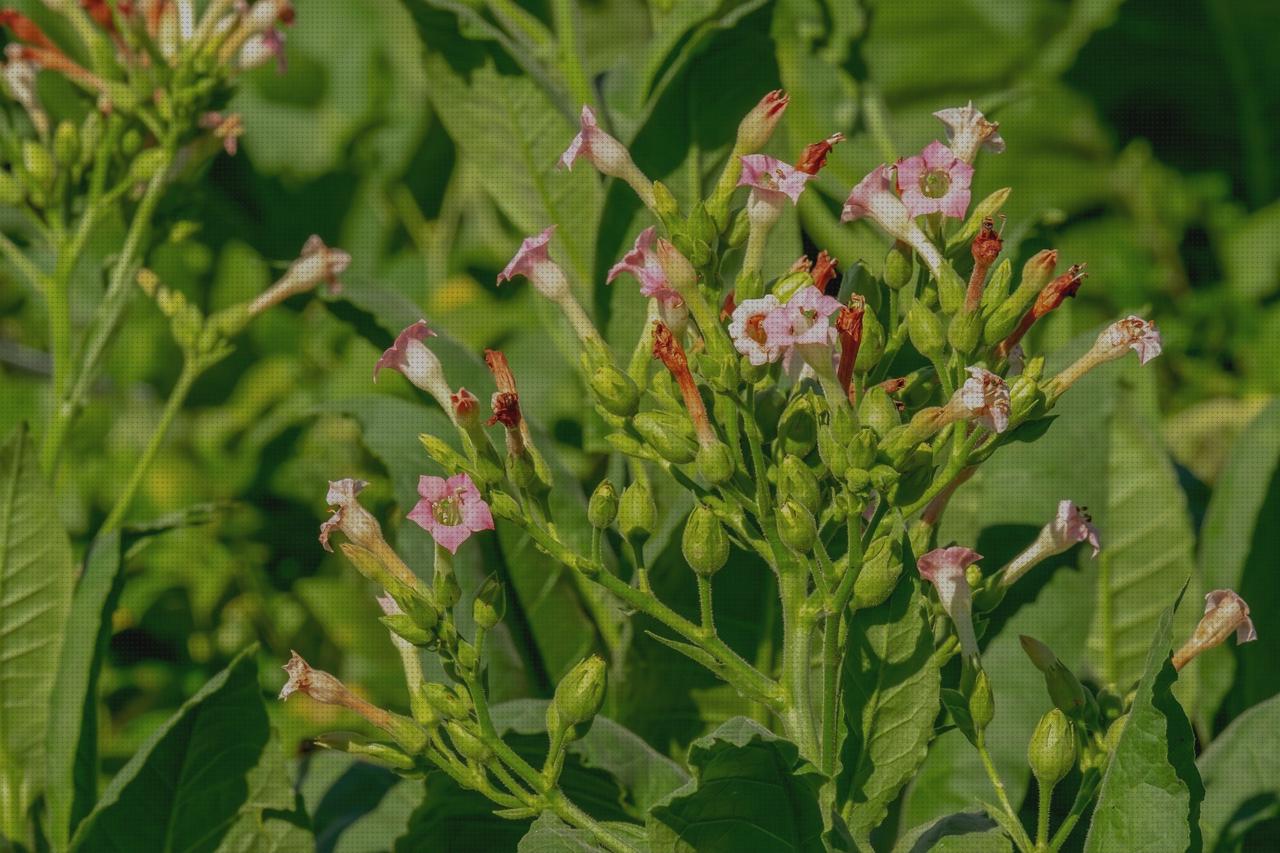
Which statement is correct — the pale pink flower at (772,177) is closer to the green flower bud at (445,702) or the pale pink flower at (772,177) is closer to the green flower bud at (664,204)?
the green flower bud at (664,204)

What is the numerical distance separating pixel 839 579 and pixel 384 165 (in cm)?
141

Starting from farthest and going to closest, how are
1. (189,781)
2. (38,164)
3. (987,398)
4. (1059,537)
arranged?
(38,164) < (189,781) < (1059,537) < (987,398)

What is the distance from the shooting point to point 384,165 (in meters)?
1.89

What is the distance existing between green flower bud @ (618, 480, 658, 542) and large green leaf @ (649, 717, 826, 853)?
0.37ft

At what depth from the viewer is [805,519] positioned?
1.92 feet

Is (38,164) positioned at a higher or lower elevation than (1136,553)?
higher

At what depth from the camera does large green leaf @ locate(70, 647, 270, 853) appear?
2.61ft

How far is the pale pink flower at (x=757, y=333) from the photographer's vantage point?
0.58 metres

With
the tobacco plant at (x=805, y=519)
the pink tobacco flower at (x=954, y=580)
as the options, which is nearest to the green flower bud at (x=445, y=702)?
the tobacco plant at (x=805, y=519)

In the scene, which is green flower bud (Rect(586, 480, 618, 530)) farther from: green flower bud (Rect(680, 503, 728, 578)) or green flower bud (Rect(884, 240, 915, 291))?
green flower bud (Rect(884, 240, 915, 291))

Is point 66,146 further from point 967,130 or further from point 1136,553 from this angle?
point 1136,553

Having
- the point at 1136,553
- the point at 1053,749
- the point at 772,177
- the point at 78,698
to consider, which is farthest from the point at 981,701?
the point at 78,698

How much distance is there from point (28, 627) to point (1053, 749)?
65 centimetres

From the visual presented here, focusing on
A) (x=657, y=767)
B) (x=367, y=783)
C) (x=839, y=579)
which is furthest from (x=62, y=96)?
(x=839, y=579)
